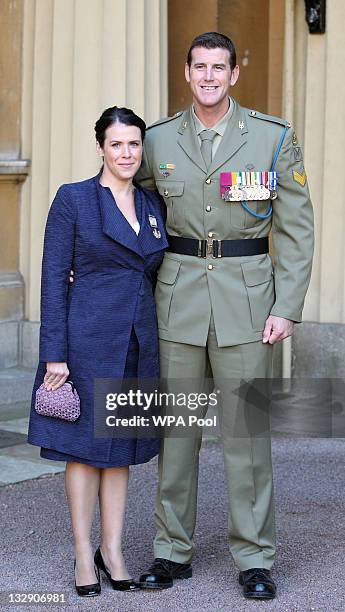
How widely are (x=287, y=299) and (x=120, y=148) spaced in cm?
84

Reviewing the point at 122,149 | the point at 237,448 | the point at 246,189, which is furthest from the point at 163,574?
the point at 122,149

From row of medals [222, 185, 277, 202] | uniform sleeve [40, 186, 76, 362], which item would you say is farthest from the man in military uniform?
uniform sleeve [40, 186, 76, 362]

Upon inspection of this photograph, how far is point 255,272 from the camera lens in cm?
468

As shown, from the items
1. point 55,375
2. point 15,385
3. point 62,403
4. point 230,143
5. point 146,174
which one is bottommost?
point 15,385

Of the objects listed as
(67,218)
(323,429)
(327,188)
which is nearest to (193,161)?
(67,218)

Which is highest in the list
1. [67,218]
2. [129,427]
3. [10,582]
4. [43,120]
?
[43,120]

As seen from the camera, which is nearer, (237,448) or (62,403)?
(62,403)

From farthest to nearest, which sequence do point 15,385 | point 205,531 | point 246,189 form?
point 15,385 → point 205,531 → point 246,189

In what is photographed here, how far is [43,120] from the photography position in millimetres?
9023

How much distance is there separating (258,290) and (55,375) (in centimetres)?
83

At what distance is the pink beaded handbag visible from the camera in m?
4.51

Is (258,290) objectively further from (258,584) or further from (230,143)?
(258,584)

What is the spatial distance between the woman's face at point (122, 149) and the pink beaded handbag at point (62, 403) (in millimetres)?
816

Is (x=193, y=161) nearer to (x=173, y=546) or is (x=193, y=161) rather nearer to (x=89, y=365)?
(x=89, y=365)
